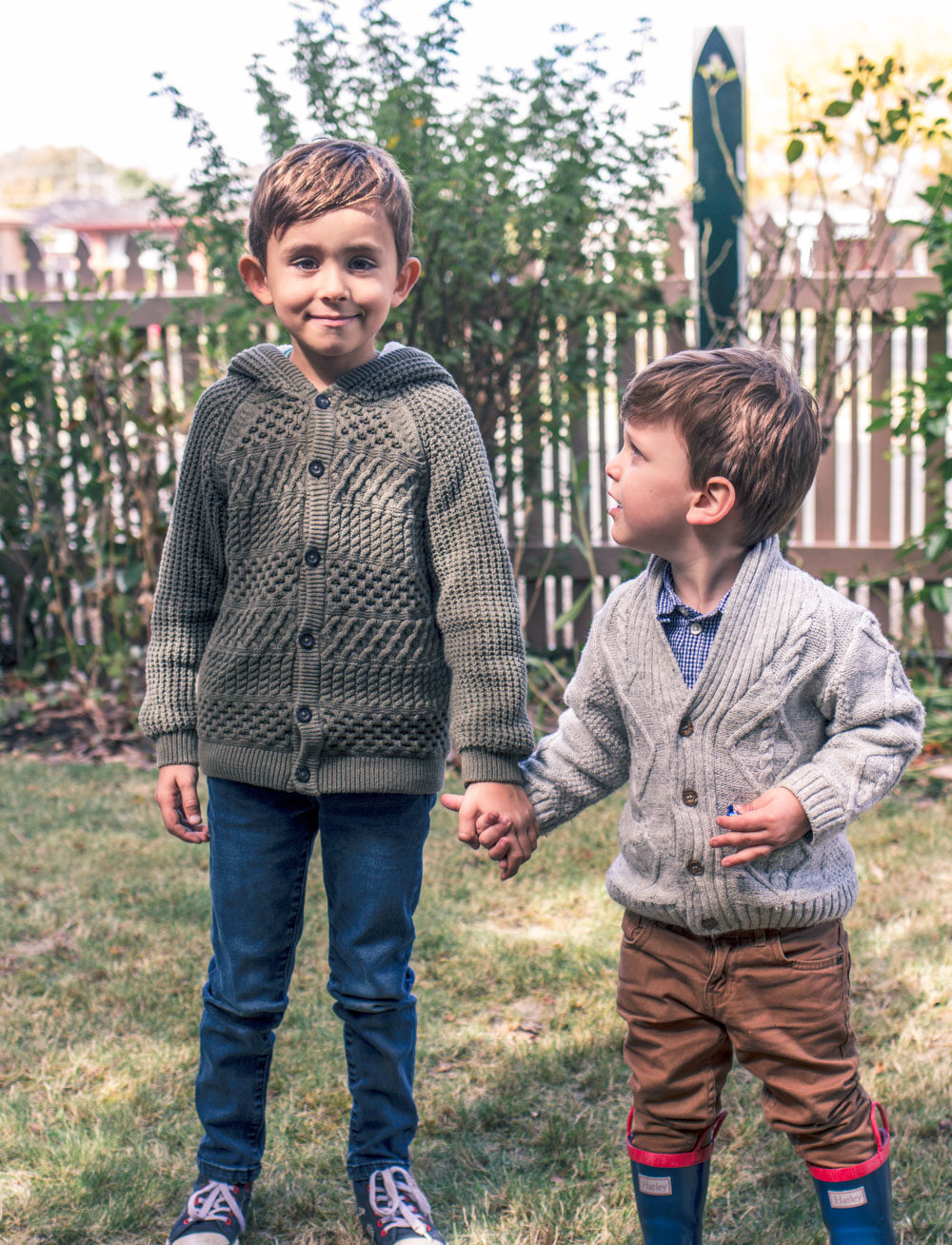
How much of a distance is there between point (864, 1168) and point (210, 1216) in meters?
1.05

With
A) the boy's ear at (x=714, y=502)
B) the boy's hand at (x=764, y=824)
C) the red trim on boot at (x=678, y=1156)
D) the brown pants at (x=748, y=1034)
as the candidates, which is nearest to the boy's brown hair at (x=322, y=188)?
the boy's ear at (x=714, y=502)

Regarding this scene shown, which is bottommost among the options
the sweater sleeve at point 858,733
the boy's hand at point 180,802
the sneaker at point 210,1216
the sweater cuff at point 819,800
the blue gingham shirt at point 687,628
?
the sneaker at point 210,1216

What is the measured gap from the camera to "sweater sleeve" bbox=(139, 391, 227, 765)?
1990mm

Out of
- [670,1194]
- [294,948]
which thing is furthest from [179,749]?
[670,1194]

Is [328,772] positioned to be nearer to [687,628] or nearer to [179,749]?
[179,749]

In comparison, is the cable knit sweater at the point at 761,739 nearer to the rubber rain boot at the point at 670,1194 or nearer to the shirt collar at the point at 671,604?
the shirt collar at the point at 671,604

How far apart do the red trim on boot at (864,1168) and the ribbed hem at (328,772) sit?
0.80 meters

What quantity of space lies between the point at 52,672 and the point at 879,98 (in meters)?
4.32

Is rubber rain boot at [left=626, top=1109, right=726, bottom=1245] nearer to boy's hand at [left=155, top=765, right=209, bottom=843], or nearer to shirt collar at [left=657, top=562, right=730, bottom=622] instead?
shirt collar at [left=657, top=562, right=730, bottom=622]

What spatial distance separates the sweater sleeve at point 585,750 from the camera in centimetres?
181

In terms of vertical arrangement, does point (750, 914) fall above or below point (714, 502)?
below

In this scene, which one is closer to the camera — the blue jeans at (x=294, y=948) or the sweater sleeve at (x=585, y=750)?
the sweater sleeve at (x=585, y=750)

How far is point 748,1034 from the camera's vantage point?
1.67 metres

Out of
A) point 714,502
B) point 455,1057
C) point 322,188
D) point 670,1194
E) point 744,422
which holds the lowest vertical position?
point 455,1057
